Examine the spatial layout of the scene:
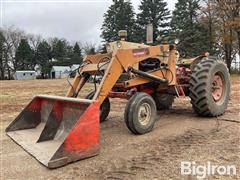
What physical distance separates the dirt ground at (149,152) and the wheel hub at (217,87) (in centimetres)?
59

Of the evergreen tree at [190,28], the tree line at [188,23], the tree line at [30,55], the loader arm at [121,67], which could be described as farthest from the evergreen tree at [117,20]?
the loader arm at [121,67]

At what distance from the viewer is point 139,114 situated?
566cm

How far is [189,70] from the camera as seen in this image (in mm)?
7535

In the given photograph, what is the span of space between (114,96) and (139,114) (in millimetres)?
826

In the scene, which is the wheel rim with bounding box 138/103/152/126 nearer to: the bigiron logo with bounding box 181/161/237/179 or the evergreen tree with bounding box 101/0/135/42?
the bigiron logo with bounding box 181/161/237/179

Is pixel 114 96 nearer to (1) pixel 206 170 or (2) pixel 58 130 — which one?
(2) pixel 58 130

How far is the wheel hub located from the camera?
739 centimetres

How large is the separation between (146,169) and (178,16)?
3892 cm

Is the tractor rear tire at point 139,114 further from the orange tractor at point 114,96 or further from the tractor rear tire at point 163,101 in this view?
the tractor rear tire at point 163,101

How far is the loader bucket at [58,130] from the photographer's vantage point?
14.5 ft

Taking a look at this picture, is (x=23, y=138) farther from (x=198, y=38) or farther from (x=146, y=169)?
(x=198, y=38)

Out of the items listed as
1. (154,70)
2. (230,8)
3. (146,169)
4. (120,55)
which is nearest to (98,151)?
(146,169)

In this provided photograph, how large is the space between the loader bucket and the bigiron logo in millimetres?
1320

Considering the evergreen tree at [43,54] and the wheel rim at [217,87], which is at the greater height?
the evergreen tree at [43,54]
